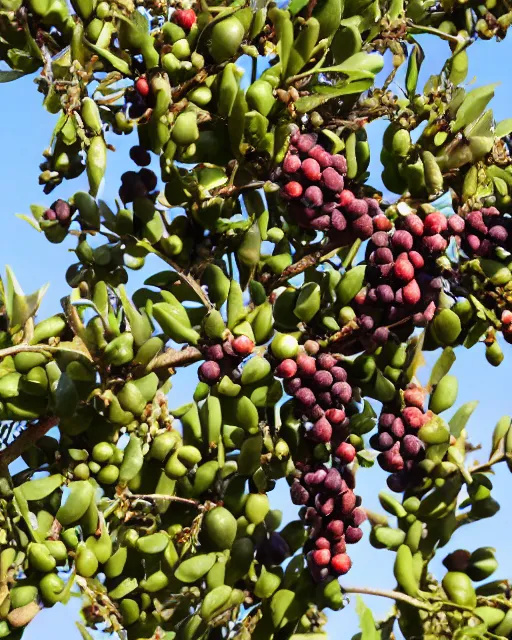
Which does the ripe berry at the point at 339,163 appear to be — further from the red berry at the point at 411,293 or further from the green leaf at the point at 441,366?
the green leaf at the point at 441,366

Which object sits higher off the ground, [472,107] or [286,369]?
[472,107]

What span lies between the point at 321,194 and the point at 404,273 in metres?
0.19

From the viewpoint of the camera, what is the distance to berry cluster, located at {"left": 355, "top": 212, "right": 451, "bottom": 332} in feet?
5.47

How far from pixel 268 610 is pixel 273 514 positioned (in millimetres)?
233

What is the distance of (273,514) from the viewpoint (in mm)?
1909

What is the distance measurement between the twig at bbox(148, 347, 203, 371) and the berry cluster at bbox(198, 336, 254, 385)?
70mm

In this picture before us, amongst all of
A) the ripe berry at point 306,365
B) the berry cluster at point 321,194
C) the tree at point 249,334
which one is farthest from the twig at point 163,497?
the berry cluster at point 321,194

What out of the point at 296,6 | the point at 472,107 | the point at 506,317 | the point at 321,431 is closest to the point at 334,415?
the point at 321,431

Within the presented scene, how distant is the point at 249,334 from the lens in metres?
1.65

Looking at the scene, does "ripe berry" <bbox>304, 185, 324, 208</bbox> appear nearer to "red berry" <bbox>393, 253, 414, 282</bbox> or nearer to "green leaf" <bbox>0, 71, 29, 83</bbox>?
"red berry" <bbox>393, 253, 414, 282</bbox>

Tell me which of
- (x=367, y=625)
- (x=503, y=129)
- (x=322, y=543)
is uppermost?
(x=503, y=129)

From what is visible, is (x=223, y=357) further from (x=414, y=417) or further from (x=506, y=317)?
(x=506, y=317)

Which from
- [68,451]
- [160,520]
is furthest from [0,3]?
[160,520]

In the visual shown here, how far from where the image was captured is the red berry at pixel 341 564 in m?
1.66
